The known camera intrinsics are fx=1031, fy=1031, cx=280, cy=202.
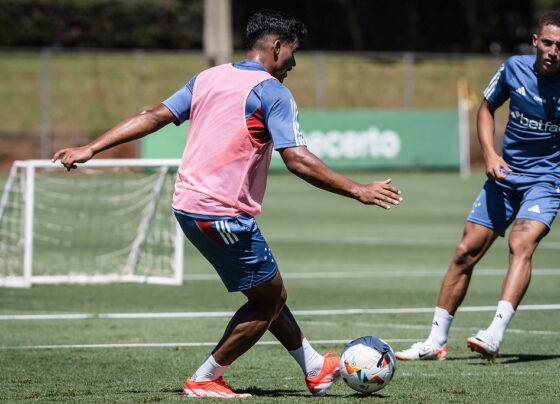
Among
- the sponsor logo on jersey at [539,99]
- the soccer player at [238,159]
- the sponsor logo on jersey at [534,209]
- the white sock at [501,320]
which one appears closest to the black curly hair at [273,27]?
the soccer player at [238,159]

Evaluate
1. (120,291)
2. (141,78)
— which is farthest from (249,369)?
(141,78)

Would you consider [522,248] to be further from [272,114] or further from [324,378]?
[272,114]

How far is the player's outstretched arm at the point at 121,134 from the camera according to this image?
561 cm

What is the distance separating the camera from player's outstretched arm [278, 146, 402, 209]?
17.2 feet

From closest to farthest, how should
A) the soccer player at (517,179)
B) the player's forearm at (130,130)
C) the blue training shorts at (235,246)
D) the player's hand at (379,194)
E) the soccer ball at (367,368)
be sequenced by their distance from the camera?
the player's hand at (379,194), the blue training shorts at (235,246), the player's forearm at (130,130), the soccer ball at (367,368), the soccer player at (517,179)

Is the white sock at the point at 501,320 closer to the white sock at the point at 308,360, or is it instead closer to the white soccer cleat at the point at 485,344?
the white soccer cleat at the point at 485,344

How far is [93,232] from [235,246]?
10871mm

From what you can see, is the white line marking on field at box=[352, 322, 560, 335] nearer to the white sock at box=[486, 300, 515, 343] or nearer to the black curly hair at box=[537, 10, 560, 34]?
the white sock at box=[486, 300, 515, 343]

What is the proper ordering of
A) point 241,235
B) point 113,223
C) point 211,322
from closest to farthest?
point 241,235
point 211,322
point 113,223

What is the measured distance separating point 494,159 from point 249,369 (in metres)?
2.22

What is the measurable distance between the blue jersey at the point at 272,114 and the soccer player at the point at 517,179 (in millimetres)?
2255

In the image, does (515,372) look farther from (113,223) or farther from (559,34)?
(113,223)

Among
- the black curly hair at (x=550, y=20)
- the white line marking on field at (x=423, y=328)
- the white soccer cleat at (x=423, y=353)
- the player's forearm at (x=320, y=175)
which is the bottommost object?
the white line marking on field at (x=423, y=328)

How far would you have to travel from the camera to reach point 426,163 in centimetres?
3159
